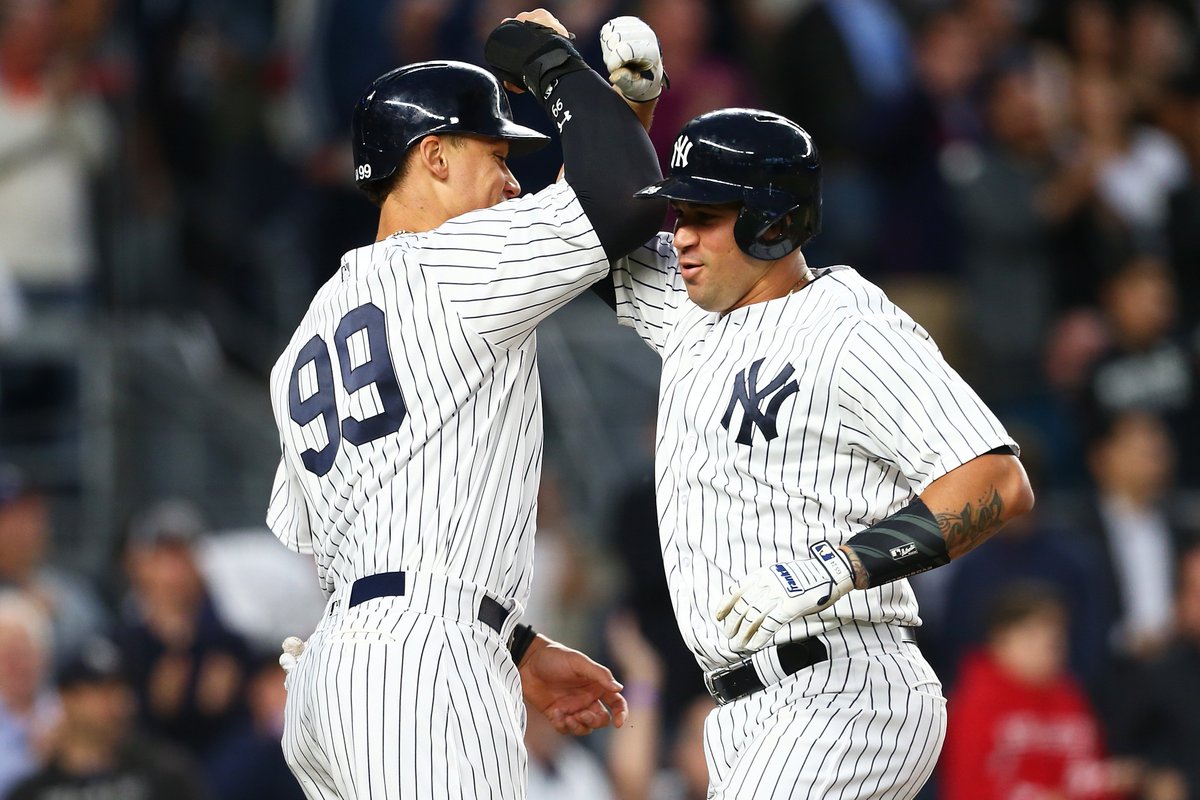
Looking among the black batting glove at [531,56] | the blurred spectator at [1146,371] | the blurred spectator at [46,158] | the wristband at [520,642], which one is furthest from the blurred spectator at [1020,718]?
the blurred spectator at [46,158]

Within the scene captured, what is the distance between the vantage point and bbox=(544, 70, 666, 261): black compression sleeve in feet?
12.7

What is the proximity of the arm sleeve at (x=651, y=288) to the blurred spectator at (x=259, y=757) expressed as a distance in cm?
375

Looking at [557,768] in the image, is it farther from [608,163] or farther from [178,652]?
[608,163]

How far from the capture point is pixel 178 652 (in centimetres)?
785

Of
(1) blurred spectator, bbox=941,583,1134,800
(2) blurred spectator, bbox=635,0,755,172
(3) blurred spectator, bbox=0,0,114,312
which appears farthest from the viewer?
(2) blurred spectator, bbox=635,0,755,172

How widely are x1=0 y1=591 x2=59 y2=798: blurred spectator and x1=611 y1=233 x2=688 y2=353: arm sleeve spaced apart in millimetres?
4035

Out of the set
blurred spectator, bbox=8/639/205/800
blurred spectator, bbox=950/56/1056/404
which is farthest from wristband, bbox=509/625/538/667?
blurred spectator, bbox=950/56/1056/404

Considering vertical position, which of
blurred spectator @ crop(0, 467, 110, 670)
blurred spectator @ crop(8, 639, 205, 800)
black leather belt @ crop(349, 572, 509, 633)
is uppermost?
black leather belt @ crop(349, 572, 509, 633)

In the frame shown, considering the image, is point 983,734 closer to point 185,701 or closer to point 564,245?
point 185,701

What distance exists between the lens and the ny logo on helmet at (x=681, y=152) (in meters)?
3.87

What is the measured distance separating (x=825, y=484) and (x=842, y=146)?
6212mm

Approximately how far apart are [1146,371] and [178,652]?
15.2ft

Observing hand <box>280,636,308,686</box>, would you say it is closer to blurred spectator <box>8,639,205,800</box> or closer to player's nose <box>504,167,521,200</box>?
player's nose <box>504,167,521,200</box>

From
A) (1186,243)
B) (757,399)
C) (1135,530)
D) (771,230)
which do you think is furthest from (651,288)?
(1186,243)
